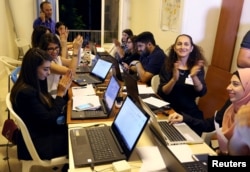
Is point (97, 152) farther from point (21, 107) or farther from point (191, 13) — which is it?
point (191, 13)

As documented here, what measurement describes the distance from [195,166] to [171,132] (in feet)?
1.23

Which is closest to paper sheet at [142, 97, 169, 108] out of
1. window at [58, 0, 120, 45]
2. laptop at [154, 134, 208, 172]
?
laptop at [154, 134, 208, 172]

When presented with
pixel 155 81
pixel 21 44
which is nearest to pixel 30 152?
pixel 155 81

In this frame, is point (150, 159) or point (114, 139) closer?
point (150, 159)

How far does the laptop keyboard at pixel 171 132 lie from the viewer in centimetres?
152

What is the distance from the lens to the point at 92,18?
6312 millimetres

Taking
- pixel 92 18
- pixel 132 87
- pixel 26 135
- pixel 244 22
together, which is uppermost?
pixel 244 22

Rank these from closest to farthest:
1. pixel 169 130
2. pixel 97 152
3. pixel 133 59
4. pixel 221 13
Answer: pixel 97 152 → pixel 169 130 → pixel 221 13 → pixel 133 59

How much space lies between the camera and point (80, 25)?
20.9ft

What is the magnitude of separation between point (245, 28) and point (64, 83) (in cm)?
204

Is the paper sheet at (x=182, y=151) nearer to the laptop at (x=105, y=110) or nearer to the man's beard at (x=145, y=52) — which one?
the laptop at (x=105, y=110)

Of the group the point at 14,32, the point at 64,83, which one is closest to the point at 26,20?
the point at 14,32

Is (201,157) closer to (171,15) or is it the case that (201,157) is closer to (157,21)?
(171,15)

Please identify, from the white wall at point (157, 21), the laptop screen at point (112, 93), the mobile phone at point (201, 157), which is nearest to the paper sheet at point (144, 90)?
the laptop screen at point (112, 93)
